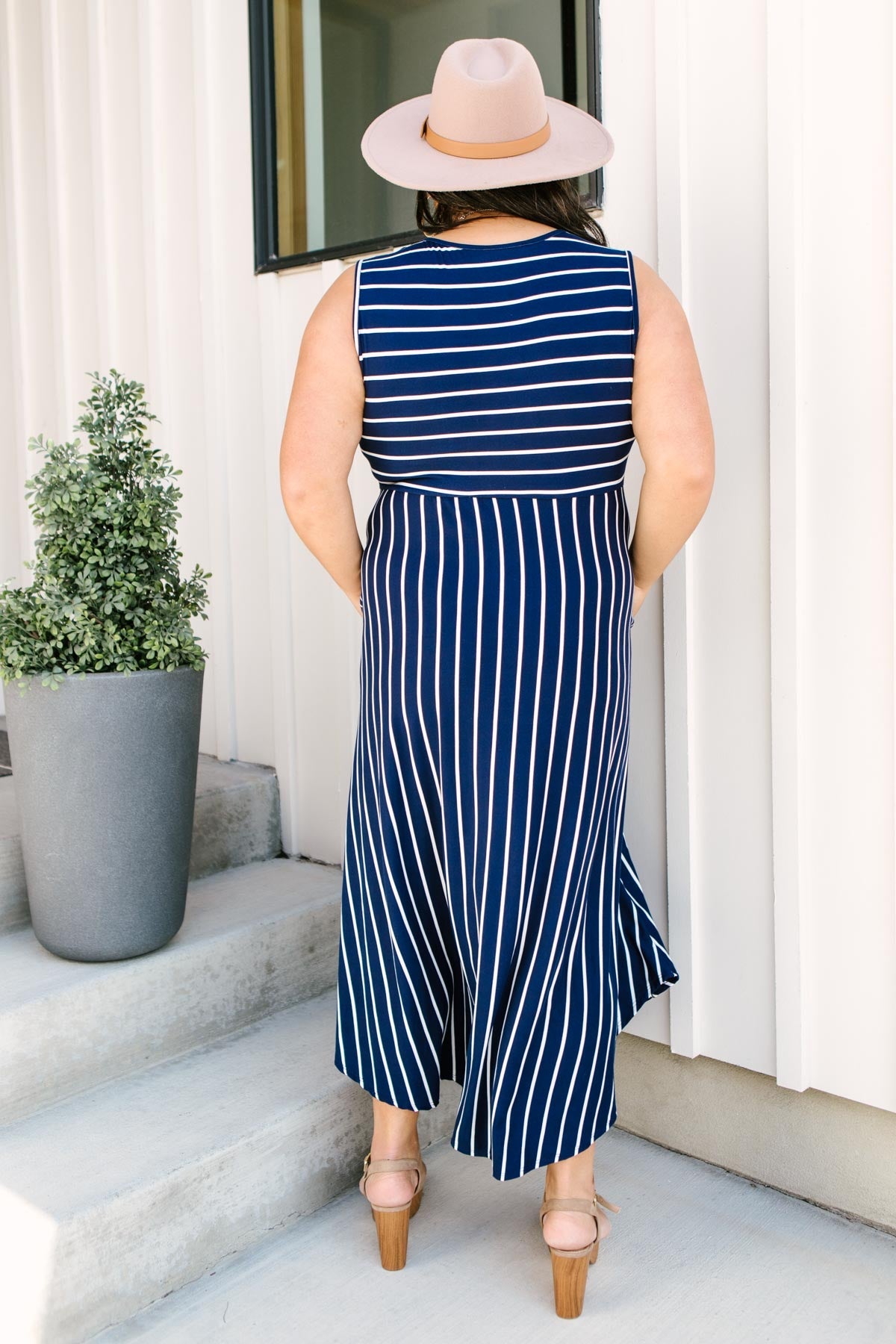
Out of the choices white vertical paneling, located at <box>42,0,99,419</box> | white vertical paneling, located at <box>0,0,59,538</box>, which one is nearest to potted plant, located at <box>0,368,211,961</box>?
white vertical paneling, located at <box>42,0,99,419</box>

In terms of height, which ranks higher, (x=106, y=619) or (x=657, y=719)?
(x=106, y=619)

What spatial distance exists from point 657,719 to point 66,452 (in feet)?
3.59

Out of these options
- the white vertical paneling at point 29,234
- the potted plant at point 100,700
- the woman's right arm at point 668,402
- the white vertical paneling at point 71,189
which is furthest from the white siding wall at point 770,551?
the white vertical paneling at point 29,234

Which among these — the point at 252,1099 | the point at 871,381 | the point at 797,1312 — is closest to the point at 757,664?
the point at 871,381

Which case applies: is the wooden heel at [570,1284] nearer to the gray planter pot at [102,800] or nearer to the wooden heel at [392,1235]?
the wooden heel at [392,1235]

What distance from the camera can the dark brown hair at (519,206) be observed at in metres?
1.37

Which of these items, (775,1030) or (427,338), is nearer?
(427,338)

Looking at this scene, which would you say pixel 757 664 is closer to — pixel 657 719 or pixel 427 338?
pixel 657 719

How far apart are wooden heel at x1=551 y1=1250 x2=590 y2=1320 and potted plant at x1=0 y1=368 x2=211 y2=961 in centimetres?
83

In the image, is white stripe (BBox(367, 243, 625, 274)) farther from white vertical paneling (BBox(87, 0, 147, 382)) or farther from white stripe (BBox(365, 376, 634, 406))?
white vertical paneling (BBox(87, 0, 147, 382))

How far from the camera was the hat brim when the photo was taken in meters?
1.34

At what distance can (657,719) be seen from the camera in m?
1.90

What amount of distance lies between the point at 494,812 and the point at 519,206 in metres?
0.76

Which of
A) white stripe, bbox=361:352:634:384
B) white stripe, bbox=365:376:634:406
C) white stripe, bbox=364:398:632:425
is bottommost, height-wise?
white stripe, bbox=364:398:632:425
